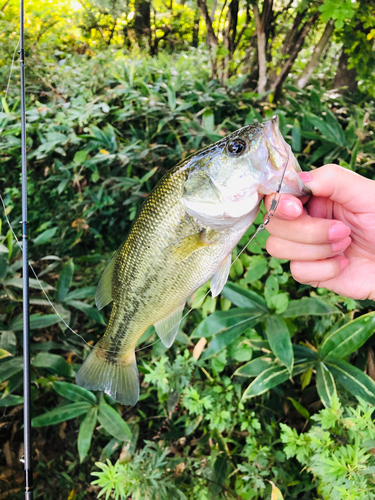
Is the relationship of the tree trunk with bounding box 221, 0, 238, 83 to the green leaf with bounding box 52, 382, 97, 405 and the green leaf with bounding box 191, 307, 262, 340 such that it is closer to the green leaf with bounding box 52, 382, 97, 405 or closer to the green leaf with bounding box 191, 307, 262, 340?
the green leaf with bounding box 191, 307, 262, 340

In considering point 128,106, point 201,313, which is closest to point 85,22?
point 128,106

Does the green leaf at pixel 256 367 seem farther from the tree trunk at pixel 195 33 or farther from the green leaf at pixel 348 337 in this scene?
the tree trunk at pixel 195 33

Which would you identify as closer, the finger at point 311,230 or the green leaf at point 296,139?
the finger at point 311,230

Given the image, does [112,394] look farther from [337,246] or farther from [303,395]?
[303,395]

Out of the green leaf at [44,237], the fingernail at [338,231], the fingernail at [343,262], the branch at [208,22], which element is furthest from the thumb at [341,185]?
the branch at [208,22]

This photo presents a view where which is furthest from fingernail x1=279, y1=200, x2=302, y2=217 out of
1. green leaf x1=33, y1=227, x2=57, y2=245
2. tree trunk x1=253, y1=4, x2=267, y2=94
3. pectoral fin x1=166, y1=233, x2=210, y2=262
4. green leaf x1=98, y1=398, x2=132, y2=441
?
tree trunk x1=253, y1=4, x2=267, y2=94

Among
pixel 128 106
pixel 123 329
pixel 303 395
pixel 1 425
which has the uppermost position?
pixel 128 106
